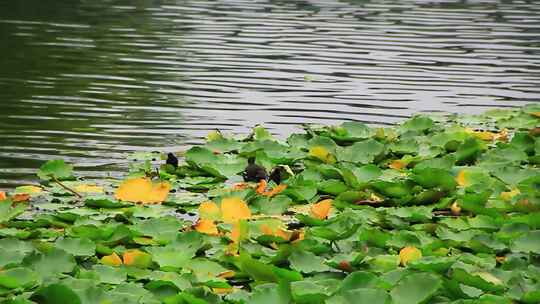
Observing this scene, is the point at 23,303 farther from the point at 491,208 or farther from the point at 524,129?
the point at 524,129

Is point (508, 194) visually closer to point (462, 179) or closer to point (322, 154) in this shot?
point (462, 179)

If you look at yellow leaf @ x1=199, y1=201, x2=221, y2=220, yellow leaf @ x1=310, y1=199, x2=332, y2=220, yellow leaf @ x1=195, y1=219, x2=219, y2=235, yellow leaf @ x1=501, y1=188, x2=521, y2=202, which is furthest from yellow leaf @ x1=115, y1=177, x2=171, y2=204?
yellow leaf @ x1=501, y1=188, x2=521, y2=202

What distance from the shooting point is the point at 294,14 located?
57.6 ft

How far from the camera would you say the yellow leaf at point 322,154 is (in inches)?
235

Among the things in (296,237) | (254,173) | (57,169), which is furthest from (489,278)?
(57,169)

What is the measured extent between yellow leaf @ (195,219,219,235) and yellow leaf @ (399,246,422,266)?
789 millimetres

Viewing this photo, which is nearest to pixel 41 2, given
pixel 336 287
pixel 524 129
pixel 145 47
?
pixel 145 47

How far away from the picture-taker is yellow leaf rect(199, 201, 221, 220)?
467cm

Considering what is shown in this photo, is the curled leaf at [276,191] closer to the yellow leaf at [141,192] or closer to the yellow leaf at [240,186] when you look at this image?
the yellow leaf at [240,186]

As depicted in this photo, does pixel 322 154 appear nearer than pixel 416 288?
No

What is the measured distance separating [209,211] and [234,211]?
0.35ft

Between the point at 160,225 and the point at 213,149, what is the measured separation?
1904mm

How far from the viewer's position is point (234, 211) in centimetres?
468

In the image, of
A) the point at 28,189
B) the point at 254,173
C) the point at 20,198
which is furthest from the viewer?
the point at 254,173
